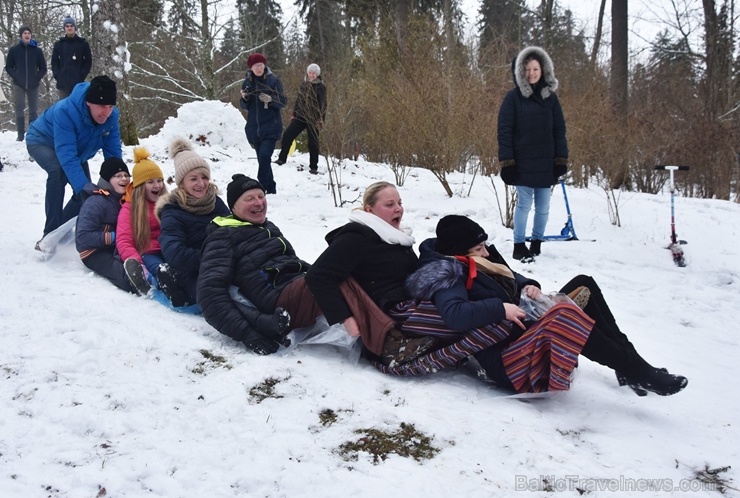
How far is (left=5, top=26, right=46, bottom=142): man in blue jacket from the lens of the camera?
9742mm

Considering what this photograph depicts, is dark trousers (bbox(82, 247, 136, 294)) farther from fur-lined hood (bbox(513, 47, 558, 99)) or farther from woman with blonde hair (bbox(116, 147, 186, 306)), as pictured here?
fur-lined hood (bbox(513, 47, 558, 99))

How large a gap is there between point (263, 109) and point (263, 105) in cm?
6

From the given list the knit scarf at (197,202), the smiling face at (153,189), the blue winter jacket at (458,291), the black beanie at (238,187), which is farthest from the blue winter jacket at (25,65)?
the blue winter jacket at (458,291)

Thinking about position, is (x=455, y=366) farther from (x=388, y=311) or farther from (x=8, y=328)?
(x=8, y=328)

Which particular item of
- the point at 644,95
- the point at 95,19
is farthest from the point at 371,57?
the point at 644,95

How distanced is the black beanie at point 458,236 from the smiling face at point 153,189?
2.47 m

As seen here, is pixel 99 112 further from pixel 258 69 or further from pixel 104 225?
pixel 258 69

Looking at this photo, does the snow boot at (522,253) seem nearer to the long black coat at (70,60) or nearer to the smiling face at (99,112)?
the smiling face at (99,112)

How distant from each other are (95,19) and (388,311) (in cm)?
916

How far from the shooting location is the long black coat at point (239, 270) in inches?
129

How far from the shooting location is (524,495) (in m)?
2.04

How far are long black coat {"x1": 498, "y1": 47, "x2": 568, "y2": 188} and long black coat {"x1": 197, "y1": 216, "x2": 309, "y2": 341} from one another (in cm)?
287

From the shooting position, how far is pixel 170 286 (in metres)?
3.73

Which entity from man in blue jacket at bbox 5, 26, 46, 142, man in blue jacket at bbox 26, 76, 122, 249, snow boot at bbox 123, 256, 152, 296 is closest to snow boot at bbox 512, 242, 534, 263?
snow boot at bbox 123, 256, 152, 296
